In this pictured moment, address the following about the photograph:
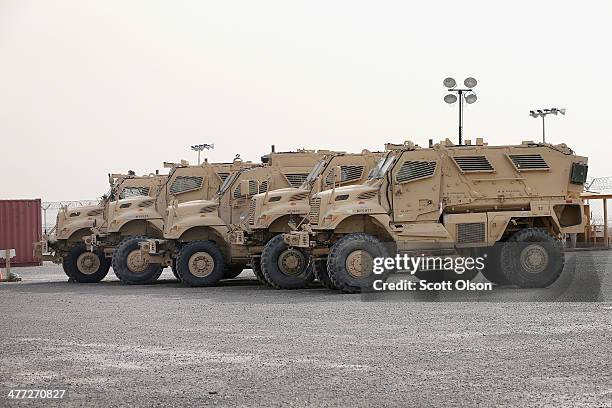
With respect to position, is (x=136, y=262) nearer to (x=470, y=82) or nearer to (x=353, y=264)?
(x=353, y=264)

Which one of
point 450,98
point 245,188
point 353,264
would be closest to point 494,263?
point 353,264

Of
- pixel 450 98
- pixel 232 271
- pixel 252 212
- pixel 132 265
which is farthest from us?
pixel 450 98

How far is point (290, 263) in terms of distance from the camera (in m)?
22.4

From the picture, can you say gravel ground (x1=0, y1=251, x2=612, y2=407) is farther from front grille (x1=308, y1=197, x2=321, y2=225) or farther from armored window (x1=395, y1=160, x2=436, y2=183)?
armored window (x1=395, y1=160, x2=436, y2=183)

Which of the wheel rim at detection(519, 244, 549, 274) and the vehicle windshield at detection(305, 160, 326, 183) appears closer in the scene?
the wheel rim at detection(519, 244, 549, 274)

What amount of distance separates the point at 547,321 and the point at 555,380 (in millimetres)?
4908

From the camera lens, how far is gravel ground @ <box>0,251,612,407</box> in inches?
354

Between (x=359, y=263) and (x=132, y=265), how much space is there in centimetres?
840

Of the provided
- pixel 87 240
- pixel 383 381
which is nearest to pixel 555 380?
pixel 383 381

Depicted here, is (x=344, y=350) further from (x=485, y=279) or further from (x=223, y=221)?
(x=223, y=221)

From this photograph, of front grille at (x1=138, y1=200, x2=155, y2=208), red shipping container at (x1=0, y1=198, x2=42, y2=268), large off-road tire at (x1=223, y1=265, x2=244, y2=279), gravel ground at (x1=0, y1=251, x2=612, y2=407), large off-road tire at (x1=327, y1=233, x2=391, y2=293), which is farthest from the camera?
red shipping container at (x1=0, y1=198, x2=42, y2=268)

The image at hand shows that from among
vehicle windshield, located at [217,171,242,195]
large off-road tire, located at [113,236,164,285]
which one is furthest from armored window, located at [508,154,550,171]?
large off-road tire, located at [113,236,164,285]

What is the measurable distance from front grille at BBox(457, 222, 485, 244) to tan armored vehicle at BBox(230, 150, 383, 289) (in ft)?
10.2

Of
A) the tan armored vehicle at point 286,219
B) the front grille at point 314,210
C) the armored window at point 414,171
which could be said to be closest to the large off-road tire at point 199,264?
the tan armored vehicle at point 286,219
